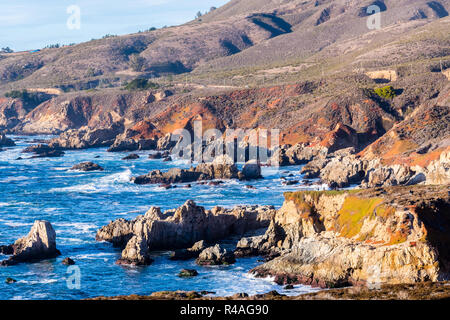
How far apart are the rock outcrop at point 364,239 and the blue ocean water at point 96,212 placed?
82.8 inches

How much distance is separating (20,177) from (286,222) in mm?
62499

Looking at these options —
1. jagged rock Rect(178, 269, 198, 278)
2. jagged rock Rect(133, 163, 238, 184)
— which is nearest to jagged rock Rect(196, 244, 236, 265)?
jagged rock Rect(178, 269, 198, 278)

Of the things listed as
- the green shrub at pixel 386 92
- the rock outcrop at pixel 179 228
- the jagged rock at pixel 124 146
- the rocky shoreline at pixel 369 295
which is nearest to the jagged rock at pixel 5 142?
the jagged rock at pixel 124 146

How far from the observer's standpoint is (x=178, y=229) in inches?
2345

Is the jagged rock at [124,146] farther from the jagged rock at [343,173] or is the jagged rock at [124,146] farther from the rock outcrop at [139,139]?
the jagged rock at [343,173]

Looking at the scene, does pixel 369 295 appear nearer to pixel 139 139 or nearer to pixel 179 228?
pixel 179 228

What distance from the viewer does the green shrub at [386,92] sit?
137 meters

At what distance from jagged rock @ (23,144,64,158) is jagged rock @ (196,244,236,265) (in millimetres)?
84773

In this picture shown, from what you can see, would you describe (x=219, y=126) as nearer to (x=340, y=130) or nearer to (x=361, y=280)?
(x=340, y=130)

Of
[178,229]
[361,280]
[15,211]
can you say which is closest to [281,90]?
[15,211]

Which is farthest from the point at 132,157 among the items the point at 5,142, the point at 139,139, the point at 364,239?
the point at 364,239

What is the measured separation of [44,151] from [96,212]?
64.8 m

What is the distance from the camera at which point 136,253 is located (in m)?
55.5

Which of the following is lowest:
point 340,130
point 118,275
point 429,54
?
point 118,275
